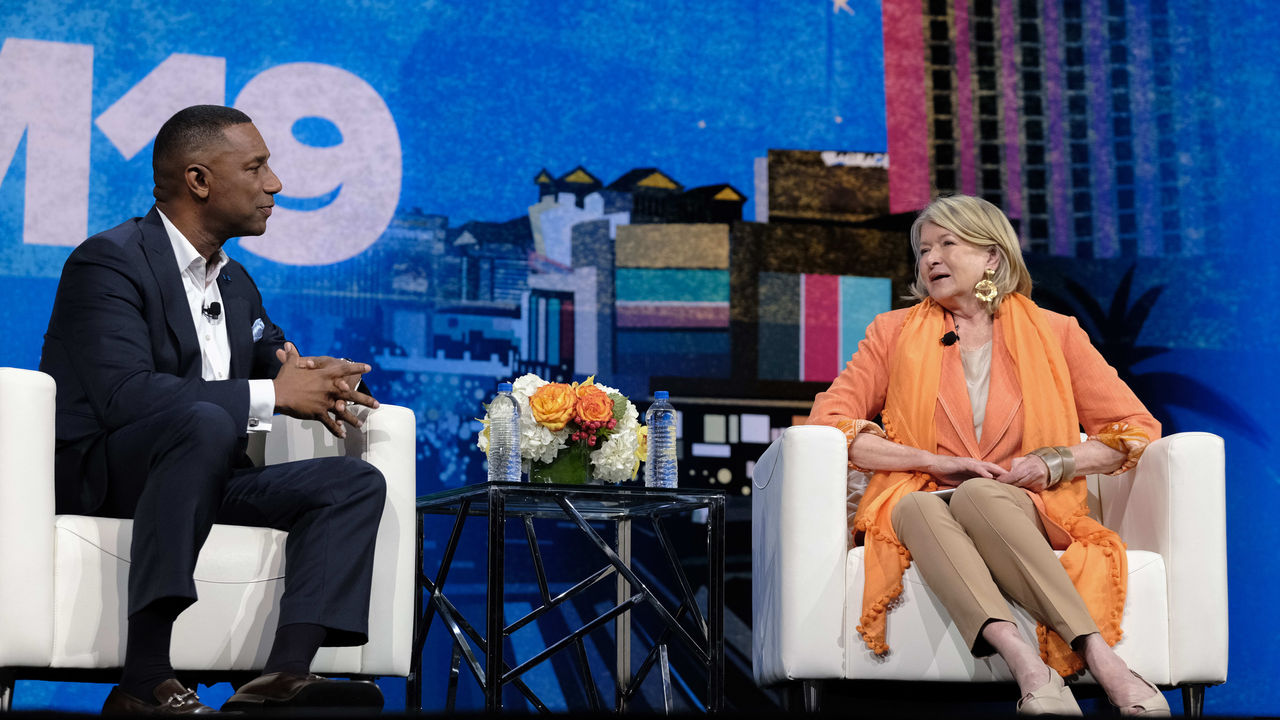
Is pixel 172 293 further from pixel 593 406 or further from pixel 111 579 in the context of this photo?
pixel 593 406

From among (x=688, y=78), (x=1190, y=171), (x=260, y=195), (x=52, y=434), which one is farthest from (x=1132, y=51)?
(x=52, y=434)

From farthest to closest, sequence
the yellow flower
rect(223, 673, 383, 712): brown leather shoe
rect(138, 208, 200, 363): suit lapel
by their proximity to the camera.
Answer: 1. the yellow flower
2. rect(138, 208, 200, 363): suit lapel
3. rect(223, 673, 383, 712): brown leather shoe

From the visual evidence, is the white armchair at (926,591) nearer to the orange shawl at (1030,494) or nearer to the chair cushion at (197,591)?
the orange shawl at (1030,494)

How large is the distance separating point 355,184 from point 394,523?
150 centimetres

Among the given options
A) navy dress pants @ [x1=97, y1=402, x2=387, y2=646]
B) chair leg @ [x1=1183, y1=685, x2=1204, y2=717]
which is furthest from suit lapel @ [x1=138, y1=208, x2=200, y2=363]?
chair leg @ [x1=1183, y1=685, x2=1204, y2=717]

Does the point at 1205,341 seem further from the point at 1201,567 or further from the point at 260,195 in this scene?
the point at 260,195

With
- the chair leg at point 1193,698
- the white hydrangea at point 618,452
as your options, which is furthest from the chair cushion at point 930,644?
the white hydrangea at point 618,452

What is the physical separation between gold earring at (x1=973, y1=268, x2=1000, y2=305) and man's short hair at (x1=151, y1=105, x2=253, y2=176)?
167cm

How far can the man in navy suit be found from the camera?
2.13m

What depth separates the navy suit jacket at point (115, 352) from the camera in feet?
7.54

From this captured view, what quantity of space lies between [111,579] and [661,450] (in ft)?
4.31

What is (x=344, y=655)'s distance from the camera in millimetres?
2572

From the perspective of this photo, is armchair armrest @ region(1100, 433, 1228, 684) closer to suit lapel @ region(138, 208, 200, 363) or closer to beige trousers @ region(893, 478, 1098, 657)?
beige trousers @ region(893, 478, 1098, 657)

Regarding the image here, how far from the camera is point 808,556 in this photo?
254 centimetres
